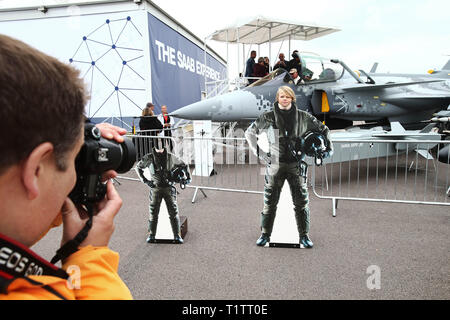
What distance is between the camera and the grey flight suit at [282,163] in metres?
3.11

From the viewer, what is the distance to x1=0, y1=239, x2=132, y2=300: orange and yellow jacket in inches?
20.2

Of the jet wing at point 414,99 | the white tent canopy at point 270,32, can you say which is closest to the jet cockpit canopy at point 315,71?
the jet wing at point 414,99

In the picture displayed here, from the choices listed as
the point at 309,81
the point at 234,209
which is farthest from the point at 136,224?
the point at 309,81

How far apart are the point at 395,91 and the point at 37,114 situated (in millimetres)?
8626

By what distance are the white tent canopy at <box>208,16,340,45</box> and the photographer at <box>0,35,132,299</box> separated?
9.33 metres

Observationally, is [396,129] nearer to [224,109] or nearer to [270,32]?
[224,109]

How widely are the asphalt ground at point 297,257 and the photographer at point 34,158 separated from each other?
2.01 metres

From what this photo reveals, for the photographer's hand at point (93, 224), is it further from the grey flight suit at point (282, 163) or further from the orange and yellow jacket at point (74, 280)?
the grey flight suit at point (282, 163)

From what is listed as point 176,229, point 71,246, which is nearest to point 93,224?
point 71,246

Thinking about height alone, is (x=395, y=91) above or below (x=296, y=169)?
above

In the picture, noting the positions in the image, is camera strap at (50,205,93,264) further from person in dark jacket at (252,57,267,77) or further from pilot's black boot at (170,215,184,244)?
person in dark jacket at (252,57,267,77)

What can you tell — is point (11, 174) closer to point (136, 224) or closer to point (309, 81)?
point (136, 224)

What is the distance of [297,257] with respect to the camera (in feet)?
9.85
